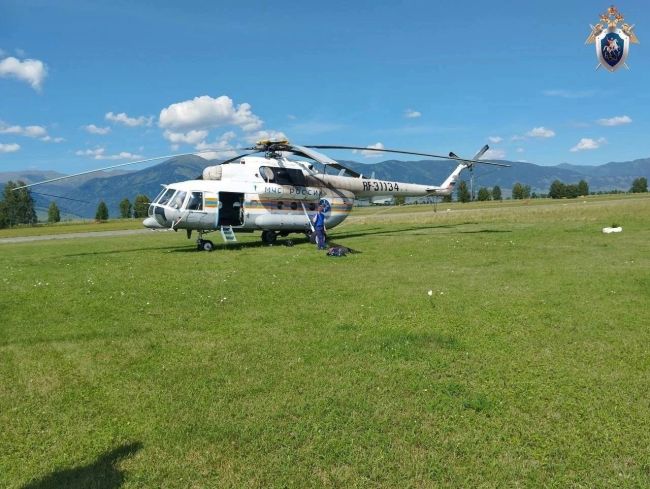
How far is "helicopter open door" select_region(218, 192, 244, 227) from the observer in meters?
22.0

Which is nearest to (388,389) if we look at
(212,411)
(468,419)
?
(468,419)

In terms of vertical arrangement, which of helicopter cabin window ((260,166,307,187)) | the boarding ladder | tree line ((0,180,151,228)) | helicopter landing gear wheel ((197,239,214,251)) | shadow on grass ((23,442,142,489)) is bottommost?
shadow on grass ((23,442,142,489))

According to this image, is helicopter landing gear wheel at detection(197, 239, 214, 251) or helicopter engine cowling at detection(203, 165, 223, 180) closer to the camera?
helicopter landing gear wheel at detection(197, 239, 214, 251)

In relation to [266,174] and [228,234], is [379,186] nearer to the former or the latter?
[266,174]

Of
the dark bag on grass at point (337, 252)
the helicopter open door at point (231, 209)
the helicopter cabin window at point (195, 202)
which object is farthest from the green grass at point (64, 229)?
the dark bag on grass at point (337, 252)

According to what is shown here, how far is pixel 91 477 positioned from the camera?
4613mm

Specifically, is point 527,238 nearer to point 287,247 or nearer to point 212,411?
point 287,247

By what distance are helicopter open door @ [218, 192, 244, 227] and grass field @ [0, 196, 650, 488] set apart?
29.8 ft

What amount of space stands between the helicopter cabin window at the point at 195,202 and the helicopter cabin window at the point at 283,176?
327 cm

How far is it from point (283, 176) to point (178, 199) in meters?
5.16

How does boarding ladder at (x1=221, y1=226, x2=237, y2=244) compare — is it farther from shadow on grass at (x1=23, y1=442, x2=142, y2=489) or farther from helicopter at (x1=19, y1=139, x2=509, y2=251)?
shadow on grass at (x1=23, y1=442, x2=142, y2=489)

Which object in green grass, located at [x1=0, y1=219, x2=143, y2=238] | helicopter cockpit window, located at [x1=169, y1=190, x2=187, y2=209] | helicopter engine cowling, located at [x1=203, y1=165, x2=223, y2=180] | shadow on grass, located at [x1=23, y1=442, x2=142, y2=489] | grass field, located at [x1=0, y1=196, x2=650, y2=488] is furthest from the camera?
green grass, located at [x1=0, y1=219, x2=143, y2=238]

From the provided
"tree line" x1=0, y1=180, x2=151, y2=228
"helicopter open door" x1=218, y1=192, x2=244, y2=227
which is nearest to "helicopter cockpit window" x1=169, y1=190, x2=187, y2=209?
"helicopter open door" x1=218, y1=192, x2=244, y2=227

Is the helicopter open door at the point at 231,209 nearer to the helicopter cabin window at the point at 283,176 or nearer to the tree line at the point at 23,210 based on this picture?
the helicopter cabin window at the point at 283,176
